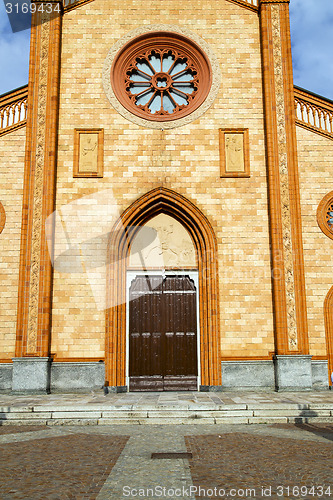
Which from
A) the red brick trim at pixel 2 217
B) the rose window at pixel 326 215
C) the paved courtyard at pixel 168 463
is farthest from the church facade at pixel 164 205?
the paved courtyard at pixel 168 463

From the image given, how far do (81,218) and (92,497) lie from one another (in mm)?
10031

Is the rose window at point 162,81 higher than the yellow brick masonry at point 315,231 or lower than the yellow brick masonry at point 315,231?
higher

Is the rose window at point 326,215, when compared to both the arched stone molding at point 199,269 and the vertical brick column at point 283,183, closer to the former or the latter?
the vertical brick column at point 283,183

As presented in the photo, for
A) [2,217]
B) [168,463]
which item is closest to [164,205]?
[2,217]

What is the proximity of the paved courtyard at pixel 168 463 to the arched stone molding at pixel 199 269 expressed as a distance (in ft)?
Answer: 14.2

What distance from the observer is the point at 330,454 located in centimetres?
691

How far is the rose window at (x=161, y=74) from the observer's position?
1548cm

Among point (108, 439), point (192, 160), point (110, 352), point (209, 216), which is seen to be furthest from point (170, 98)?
point (108, 439)

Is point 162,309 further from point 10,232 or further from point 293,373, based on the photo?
point 10,232

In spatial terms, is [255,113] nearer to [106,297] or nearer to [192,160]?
[192,160]

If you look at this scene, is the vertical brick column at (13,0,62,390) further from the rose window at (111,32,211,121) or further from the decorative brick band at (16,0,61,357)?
the rose window at (111,32,211,121)

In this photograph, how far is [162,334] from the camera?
14.2 m

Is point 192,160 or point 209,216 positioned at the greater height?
point 192,160

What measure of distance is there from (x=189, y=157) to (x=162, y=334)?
551cm
